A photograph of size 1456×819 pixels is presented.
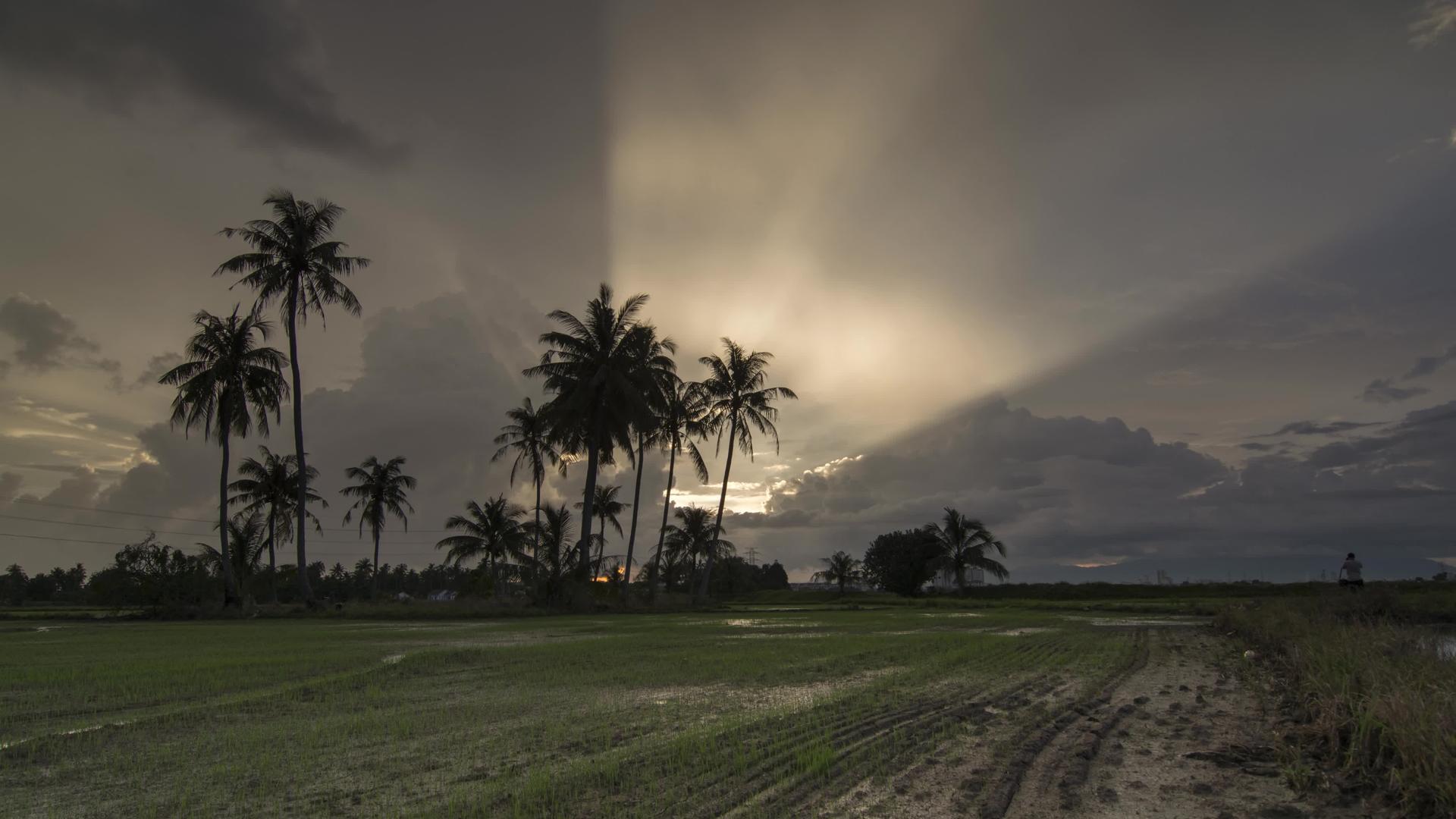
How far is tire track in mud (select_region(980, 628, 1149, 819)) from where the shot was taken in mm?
4688

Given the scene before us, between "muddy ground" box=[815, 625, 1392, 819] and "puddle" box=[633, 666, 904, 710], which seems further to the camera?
"puddle" box=[633, 666, 904, 710]

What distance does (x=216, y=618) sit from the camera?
34.5 metres

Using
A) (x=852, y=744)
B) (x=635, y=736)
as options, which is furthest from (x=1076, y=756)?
(x=635, y=736)

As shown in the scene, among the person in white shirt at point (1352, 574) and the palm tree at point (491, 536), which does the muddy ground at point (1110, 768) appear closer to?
the person in white shirt at point (1352, 574)

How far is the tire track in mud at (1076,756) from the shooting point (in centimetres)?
469

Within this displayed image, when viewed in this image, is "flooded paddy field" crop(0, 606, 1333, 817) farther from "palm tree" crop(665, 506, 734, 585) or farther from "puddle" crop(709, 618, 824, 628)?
"palm tree" crop(665, 506, 734, 585)

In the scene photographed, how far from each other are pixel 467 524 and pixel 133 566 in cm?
2783

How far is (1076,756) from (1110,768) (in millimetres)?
336

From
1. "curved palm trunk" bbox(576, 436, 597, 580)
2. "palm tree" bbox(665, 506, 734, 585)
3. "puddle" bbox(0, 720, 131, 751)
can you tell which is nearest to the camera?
"puddle" bbox(0, 720, 131, 751)

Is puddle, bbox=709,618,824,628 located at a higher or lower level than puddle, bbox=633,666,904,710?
lower

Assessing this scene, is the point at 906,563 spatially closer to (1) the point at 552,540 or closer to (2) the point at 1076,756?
(1) the point at 552,540

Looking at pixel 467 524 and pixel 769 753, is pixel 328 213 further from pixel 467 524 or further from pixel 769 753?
pixel 769 753

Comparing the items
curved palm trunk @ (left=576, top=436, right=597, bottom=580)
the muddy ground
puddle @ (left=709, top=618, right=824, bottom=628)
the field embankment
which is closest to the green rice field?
the muddy ground

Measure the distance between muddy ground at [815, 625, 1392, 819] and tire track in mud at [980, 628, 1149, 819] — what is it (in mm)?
12
